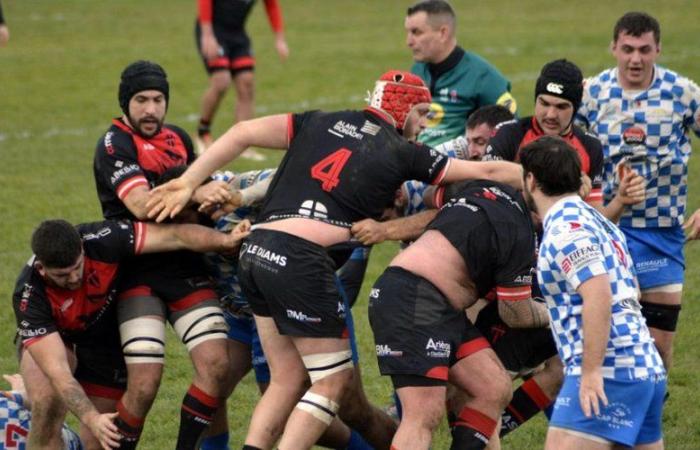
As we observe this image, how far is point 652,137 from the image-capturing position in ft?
28.5

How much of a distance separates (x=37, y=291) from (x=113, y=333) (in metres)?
0.71

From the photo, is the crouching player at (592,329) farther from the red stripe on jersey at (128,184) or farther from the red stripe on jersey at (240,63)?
the red stripe on jersey at (240,63)

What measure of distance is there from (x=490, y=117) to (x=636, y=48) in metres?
1.06

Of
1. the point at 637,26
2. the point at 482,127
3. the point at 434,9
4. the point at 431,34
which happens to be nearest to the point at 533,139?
the point at 482,127

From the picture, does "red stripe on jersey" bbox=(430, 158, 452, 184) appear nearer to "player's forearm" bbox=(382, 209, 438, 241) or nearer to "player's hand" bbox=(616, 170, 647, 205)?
"player's forearm" bbox=(382, 209, 438, 241)

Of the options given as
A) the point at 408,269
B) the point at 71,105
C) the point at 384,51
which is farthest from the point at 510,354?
the point at 384,51

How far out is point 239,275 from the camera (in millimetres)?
7230

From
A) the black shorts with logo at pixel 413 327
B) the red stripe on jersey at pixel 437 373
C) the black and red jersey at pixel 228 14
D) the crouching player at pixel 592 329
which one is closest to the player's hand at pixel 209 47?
the black and red jersey at pixel 228 14

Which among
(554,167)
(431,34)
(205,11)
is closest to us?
(554,167)

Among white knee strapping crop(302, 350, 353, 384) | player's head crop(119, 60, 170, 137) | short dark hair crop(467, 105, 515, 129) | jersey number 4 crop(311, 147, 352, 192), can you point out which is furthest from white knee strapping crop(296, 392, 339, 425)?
short dark hair crop(467, 105, 515, 129)

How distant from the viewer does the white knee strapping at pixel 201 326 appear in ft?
25.3

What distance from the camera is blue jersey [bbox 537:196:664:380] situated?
5980 millimetres

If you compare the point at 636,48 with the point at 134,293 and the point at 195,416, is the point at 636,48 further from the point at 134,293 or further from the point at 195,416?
the point at 195,416

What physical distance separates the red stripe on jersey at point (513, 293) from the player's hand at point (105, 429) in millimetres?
2109
